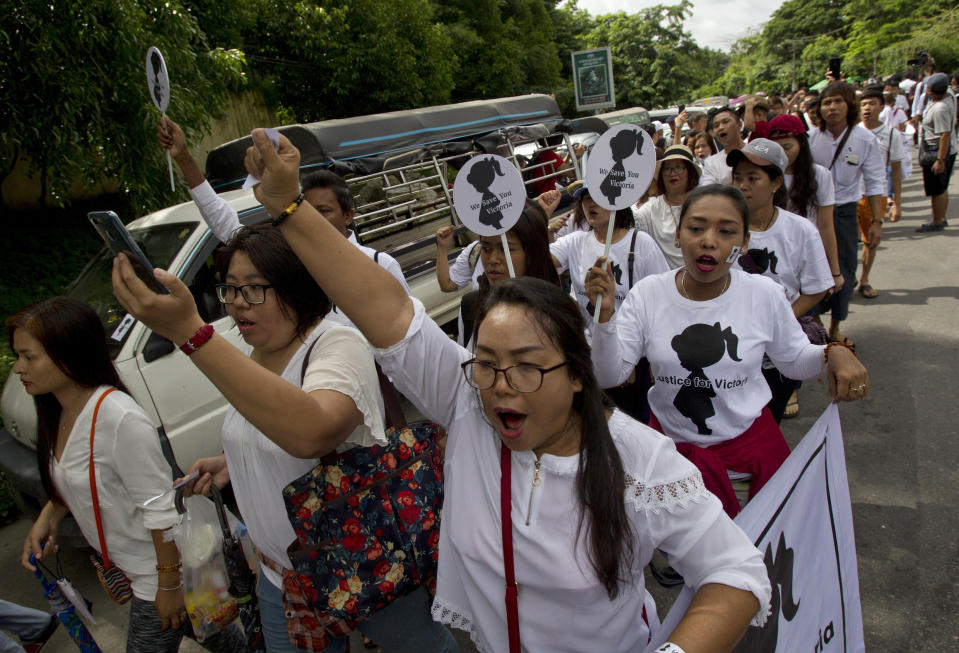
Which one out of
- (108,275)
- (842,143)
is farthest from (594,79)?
(108,275)

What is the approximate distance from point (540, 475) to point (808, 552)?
3.34 ft

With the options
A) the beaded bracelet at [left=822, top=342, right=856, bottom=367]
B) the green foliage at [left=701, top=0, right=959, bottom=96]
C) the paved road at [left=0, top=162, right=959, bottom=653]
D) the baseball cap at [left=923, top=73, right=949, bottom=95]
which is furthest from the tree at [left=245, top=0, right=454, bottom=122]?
the green foliage at [left=701, top=0, right=959, bottom=96]

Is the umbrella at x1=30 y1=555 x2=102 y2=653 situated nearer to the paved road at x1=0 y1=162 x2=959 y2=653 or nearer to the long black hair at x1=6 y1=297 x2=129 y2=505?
the long black hair at x1=6 y1=297 x2=129 y2=505

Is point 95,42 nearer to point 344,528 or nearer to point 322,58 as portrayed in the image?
point 344,528

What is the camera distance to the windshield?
3650 mm

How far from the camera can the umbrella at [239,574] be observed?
200 centimetres

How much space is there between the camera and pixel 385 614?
1781 mm

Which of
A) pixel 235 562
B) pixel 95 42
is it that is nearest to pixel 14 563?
pixel 235 562

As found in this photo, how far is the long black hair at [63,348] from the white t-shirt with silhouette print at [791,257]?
2.87 metres

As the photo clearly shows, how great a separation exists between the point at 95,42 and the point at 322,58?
8.45 meters

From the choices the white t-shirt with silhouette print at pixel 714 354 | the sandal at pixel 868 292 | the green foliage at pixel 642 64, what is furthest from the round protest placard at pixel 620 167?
the green foliage at pixel 642 64

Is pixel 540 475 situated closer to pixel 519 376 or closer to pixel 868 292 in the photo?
pixel 519 376

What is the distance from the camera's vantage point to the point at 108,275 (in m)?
3.98

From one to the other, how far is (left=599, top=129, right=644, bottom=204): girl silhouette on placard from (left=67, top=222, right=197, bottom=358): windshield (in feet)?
9.11
